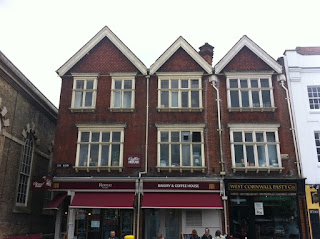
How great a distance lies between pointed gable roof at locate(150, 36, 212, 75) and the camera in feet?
64.8

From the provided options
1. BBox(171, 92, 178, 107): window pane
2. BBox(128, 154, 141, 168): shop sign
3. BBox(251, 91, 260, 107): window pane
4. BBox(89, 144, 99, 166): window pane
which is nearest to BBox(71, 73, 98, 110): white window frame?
BBox(89, 144, 99, 166): window pane

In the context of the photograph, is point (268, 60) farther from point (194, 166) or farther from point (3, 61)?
point (3, 61)

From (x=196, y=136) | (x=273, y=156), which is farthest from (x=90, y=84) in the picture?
(x=273, y=156)

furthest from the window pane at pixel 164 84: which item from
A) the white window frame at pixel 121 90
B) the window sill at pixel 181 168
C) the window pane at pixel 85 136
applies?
the window pane at pixel 85 136

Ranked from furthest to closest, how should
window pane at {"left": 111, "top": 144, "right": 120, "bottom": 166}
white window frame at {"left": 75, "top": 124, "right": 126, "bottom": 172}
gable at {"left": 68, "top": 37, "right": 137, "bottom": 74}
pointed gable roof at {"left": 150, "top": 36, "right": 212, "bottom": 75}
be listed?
gable at {"left": 68, "top": 37, "right": 137, "bottom": 74} → pointed gable roof at {"left": 150, "top": 36, "right": 212, "bottom": 75} → window pane at {"left": 111, "top": 144, "right": 120, "bottom": 166} → white window frame at {"left": 75, "top": 124, "right": 126, "bottom": 172}

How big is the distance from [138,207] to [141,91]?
7.29 meters

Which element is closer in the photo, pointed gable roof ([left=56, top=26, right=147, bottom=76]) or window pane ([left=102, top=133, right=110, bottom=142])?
window pane ([left=102, top=133, right=110, bottom=142])

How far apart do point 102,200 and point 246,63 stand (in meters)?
12.7

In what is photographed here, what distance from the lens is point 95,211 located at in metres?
17.6

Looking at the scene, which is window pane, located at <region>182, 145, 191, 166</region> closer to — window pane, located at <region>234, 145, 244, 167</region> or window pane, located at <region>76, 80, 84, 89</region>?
window pane, located at <region>234, 145, 244, 167</region>

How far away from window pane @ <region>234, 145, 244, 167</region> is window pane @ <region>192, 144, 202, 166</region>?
7.13ft

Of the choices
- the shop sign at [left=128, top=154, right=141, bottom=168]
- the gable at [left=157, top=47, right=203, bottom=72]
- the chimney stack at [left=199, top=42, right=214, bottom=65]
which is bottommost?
the shop sign at [left=128, top=154, right=141, bottom=168]

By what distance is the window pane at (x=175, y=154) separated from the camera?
59.4 feet

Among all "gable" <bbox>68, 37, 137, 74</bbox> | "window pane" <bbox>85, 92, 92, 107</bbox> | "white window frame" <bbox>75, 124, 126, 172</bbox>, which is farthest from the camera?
"gable" <bbox>68, 37, 137, 74</bbox>
